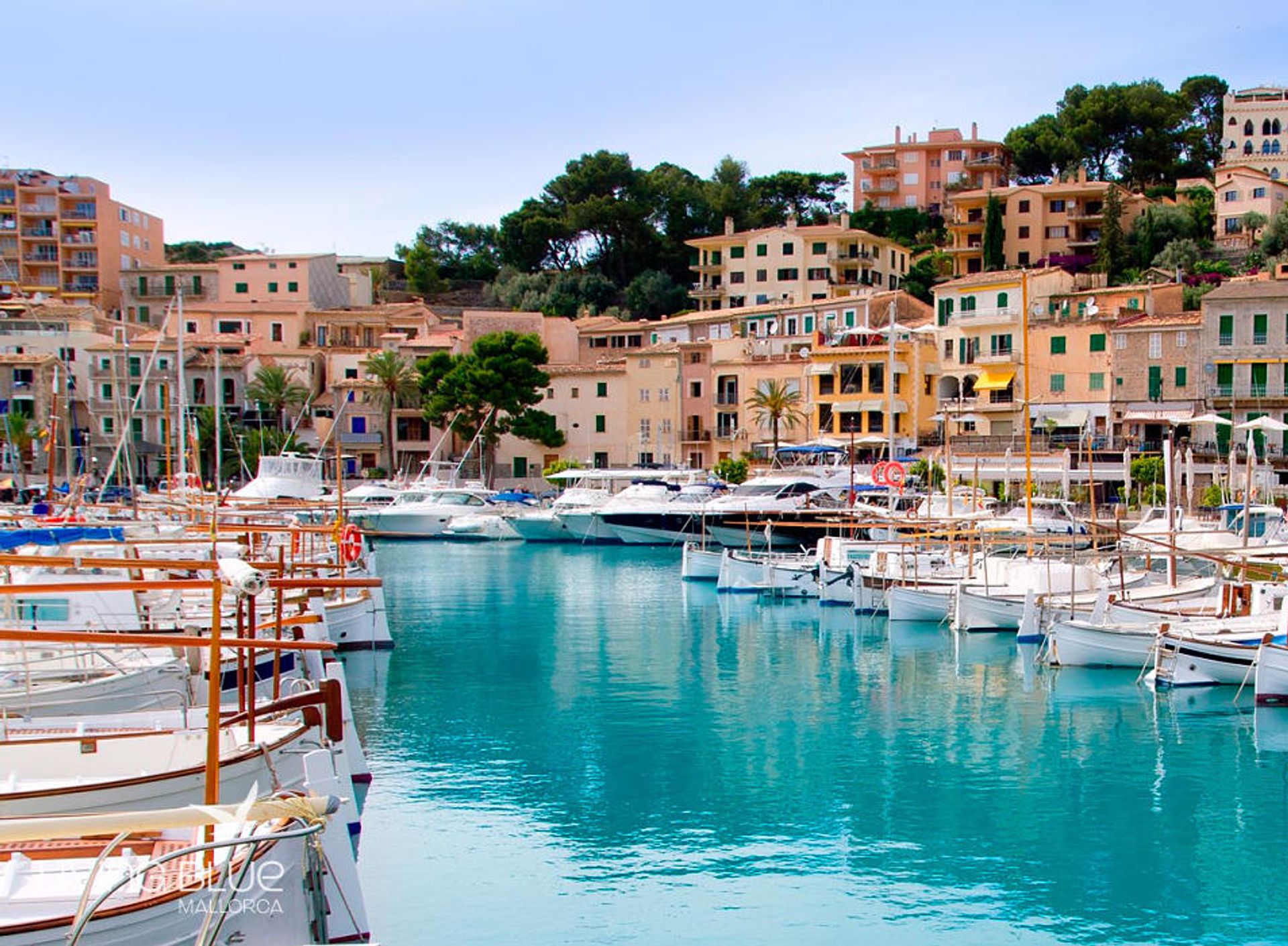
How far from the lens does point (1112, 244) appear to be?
273 ft

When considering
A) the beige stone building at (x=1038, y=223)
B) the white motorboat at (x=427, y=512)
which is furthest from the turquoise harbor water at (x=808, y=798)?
the beige stone building at (x=1038, y=223)

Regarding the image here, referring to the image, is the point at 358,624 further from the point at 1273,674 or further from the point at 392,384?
the point at 392,384

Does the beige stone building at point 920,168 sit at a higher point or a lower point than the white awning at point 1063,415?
higher

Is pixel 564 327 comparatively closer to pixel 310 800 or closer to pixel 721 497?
pixel 721 497

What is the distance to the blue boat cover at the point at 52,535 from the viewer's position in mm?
18203

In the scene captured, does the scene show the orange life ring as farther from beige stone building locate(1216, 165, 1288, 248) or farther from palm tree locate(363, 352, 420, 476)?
beige stone building locate(1216, 165, 1288, 248)

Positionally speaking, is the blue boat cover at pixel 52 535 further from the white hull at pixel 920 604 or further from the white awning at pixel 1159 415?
the white awning at pixel 1159 415

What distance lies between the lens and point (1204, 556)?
2647 cm

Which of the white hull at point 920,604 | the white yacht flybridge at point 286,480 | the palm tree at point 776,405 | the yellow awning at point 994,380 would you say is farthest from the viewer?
the palm tree at point 776,405

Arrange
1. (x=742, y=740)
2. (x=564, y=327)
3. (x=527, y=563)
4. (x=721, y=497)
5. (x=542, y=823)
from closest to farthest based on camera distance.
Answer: (x=542, y=823) → (x=742, y=740) → (x=527, y=563) → (x=721, y=497) → (x=564, y=327)

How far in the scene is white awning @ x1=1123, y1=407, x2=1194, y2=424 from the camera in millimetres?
61219

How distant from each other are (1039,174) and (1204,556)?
8050 centimetres

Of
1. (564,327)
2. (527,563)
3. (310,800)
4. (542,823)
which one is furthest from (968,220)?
(310,800)

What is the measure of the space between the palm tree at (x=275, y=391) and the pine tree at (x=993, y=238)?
43930mm
